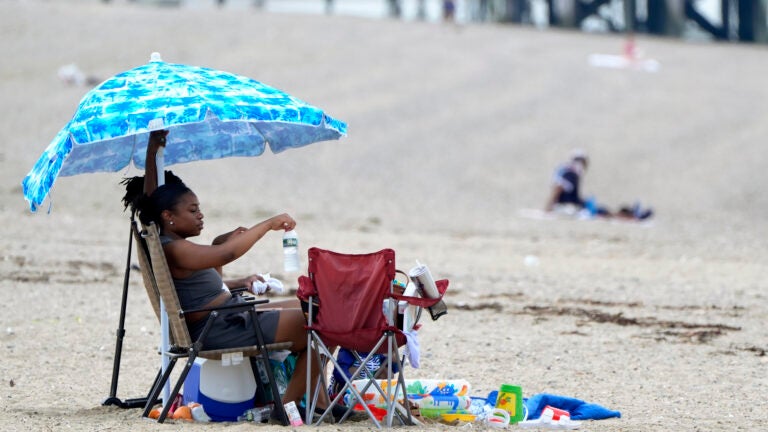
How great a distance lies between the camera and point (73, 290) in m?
10.1

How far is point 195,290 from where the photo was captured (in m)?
5.96

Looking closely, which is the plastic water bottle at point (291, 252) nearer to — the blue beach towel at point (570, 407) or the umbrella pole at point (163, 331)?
the umbrella pole at point (163, 331)

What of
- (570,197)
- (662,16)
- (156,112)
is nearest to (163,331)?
(156,112)

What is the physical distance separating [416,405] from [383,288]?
721mm

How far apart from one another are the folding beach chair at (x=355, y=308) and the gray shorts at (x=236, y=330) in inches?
8.8

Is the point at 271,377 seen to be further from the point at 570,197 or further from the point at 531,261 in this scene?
the point at 570,197

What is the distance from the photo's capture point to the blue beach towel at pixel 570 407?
6309 mm


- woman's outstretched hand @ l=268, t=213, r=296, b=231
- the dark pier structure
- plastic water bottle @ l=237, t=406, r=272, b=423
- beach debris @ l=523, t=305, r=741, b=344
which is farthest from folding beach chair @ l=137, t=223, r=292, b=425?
the dark pier structure

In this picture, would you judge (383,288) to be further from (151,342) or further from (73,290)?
(73,290)

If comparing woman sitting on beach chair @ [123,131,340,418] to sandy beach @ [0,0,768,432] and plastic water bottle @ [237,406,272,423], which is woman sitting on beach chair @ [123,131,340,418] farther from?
sandy beach @ [0,0,768,432]

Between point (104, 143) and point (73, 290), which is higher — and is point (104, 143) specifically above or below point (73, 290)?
above

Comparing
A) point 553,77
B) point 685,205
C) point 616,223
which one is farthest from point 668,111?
point 616,223

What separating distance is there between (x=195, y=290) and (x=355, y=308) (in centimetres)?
82

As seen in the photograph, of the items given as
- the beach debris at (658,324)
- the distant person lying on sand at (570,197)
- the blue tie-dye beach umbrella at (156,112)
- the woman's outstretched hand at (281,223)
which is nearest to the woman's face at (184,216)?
the blue tie-dye beach umbrella at (156,112)
